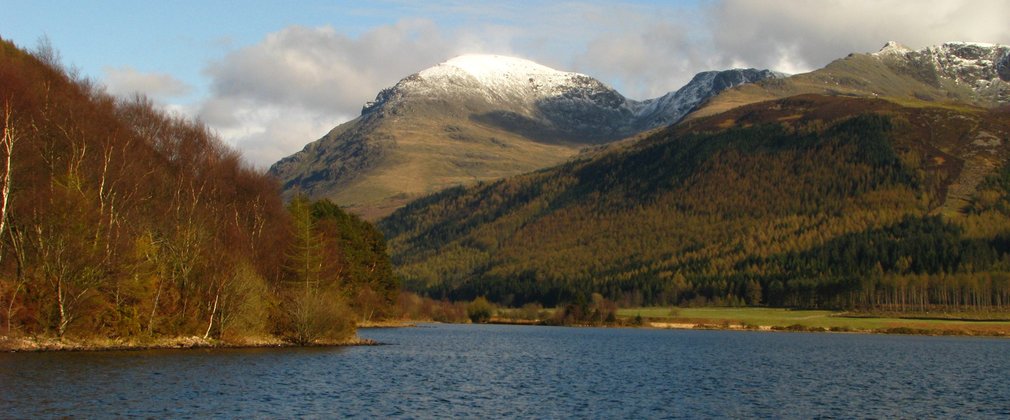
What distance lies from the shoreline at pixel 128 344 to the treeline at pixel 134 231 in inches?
27.8

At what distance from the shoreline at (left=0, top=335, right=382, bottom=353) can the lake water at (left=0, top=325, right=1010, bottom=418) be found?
161 centimetres

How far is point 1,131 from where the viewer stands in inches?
2625

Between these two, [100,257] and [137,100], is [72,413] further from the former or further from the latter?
[137,100]

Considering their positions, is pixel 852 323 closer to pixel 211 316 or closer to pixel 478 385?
pixel 211 316

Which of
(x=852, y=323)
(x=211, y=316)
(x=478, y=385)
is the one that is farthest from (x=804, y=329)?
(x=478, y=385)

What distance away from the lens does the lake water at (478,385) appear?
1874 inches

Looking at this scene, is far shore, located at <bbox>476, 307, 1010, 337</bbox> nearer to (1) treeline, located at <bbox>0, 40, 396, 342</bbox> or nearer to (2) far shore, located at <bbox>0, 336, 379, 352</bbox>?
(1) treeline, located at <bbox>0, 40, 396, 342</bbox>

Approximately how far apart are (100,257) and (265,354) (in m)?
14.6

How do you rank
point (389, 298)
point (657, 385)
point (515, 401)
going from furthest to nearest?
point (389, 298) < point (657, 385) < point (515, 401)

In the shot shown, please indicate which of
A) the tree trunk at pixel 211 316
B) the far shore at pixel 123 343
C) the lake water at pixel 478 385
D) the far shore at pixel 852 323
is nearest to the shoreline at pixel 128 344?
the far shore at pixel 123 343

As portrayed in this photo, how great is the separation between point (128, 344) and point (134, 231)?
347 inches

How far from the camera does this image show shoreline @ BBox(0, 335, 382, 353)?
6406 centimetres

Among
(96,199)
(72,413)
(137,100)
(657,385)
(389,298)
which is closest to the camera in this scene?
(72,413)

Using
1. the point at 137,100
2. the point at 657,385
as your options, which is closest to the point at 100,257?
the point at 137,100
